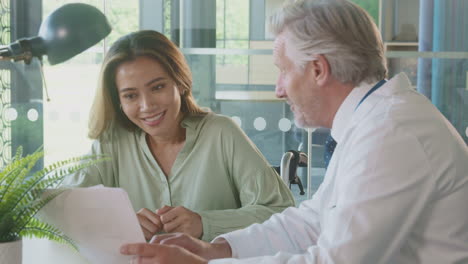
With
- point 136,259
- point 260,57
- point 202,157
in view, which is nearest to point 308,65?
point 136,259

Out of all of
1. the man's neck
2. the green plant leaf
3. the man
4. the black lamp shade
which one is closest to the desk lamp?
the black lamp shade

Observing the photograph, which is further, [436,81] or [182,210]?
[436,81]

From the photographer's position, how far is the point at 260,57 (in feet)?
15.0

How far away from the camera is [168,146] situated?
2266mm

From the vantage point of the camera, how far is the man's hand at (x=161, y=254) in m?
1.42

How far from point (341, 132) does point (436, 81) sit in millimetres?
3096

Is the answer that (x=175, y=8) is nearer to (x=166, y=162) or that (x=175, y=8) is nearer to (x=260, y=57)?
(x=260, y=57)

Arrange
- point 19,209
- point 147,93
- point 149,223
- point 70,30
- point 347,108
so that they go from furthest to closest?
point 147,93 → point 149,223 → point 70,30 → point 347,108 → point 19,209

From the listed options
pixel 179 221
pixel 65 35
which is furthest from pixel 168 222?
pixel 65 35

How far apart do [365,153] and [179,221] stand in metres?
0.74

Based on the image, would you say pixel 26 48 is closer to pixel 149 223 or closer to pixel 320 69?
pixel 149 223

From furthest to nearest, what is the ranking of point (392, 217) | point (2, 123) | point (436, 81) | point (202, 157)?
point (2, 123) → point (436, 81) → point (202, 157) → point (392, 217)

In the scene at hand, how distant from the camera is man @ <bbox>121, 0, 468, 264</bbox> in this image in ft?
4.06

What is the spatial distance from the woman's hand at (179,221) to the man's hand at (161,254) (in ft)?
1.31
